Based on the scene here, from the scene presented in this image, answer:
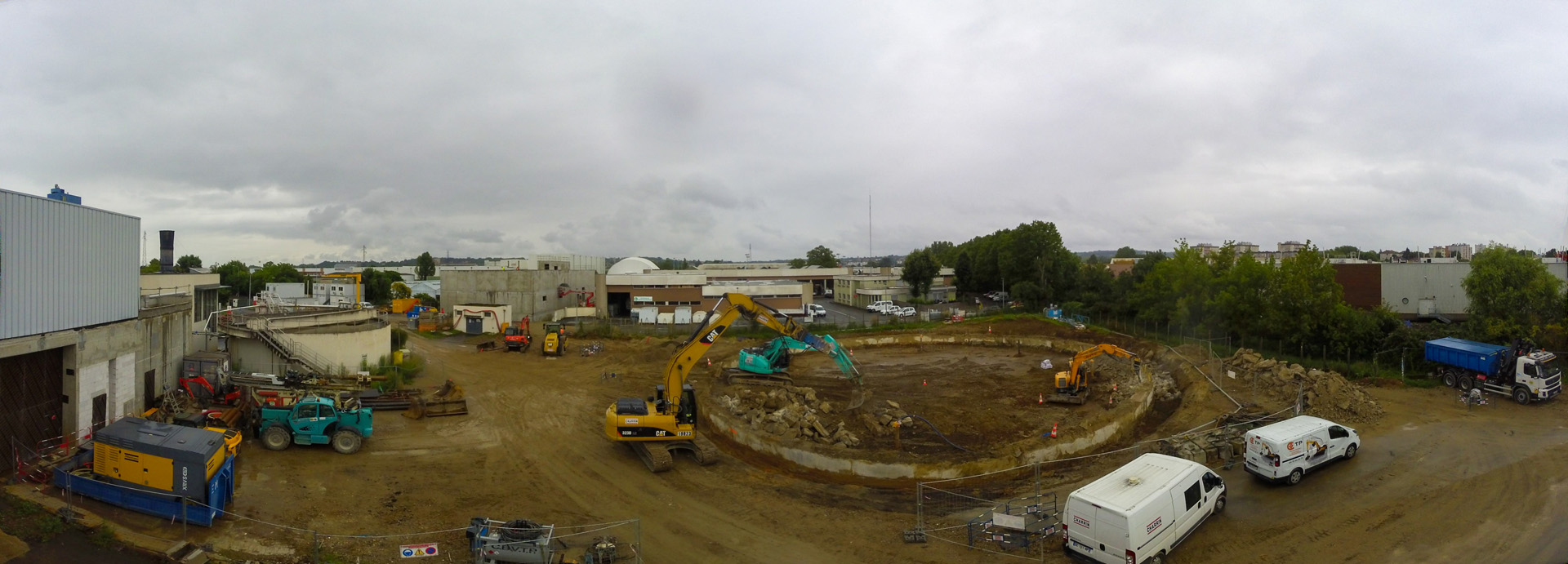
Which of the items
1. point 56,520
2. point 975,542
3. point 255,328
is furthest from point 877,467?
point 255,328

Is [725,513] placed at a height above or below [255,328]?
below

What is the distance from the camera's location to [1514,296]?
24.9 metres

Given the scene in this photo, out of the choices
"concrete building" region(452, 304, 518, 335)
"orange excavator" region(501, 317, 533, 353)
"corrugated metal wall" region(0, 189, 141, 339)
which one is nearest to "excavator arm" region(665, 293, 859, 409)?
"corrugated metal wall" region(0, 189, 141, 339)

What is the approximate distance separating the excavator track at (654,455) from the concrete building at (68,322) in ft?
40.5

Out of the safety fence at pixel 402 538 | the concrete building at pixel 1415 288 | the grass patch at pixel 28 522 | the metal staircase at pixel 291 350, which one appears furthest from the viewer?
the concrete building at pixel 1415 288

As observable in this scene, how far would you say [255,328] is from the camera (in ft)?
76.7

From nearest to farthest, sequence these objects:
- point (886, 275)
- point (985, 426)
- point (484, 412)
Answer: point (985, 426) < point (484, 412) < point (886, 275)

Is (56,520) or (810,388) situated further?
(810,388)

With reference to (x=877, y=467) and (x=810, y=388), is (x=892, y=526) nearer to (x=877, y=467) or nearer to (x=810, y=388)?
(x=877, y=467)

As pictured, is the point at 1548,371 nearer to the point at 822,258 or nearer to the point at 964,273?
the point at 964,273

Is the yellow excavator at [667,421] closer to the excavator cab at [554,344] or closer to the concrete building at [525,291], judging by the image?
the excavator cab at [554,344]

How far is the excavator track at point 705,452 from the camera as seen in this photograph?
16.5m

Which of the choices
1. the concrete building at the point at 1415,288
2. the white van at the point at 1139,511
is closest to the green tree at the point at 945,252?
the concrete building at the point at 1415,288

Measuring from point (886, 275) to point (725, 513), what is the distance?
225 ft
